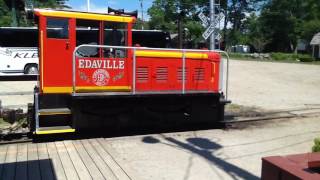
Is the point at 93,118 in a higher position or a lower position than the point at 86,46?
lower

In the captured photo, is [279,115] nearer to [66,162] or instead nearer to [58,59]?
[58,59]

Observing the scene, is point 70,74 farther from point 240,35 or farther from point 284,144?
point 240,35

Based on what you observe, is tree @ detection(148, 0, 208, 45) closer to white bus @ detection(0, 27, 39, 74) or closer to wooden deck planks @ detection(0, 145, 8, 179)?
white bus @ detection(0, 27, 39, 74)

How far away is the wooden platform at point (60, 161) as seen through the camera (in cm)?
761

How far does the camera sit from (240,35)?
298 ft

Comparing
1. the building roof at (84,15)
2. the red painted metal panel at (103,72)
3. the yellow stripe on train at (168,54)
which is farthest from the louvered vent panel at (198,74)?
the building roof at (84,15)

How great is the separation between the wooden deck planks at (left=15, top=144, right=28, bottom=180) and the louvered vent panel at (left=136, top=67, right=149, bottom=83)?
3116 mm

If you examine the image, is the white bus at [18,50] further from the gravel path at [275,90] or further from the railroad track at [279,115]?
the railroad track at [279,115]

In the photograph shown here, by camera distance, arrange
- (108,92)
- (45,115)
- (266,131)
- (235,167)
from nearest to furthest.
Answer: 1. (235,167)
2. (45,115)
3. (108,92)
4. (266,131)

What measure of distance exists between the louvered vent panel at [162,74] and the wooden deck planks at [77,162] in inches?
110

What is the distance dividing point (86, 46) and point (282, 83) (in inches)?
679

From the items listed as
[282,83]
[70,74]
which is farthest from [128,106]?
[282,83]

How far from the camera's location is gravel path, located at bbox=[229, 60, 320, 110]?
17.4 metres

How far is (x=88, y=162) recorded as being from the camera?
8414mm
